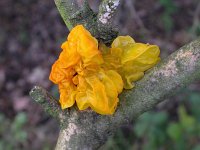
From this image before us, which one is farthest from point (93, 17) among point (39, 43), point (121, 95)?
point (39, 43)

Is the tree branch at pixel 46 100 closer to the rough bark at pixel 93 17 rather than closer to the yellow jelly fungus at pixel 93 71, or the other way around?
the yellow jelly fungus at pixel 93 71

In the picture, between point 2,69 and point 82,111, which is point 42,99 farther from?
point 2,69

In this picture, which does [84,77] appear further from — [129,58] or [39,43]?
[39,43]

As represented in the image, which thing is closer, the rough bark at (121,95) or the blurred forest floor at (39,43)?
the rough bark at (121,95)

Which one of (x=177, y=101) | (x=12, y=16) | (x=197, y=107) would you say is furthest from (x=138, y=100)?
(x=12, y=16)

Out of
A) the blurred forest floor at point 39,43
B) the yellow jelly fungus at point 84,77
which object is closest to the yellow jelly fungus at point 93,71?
the yellow jelly fungus at point 84,77
